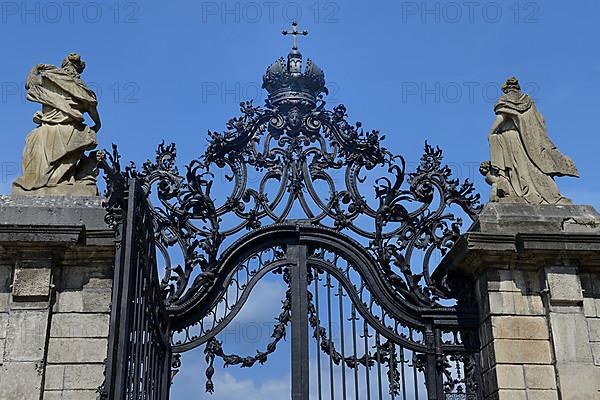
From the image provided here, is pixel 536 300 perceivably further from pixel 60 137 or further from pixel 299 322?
pixel 60 137

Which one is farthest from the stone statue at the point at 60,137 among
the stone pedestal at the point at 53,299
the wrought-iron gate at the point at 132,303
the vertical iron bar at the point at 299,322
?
the vertical iron bar at the point at 299,322

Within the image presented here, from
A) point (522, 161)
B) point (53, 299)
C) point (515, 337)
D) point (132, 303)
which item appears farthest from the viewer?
point (522, 161)

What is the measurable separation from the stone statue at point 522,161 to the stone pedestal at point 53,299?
4141 millimetres

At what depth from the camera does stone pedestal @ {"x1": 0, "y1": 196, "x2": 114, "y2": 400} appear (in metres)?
7.59

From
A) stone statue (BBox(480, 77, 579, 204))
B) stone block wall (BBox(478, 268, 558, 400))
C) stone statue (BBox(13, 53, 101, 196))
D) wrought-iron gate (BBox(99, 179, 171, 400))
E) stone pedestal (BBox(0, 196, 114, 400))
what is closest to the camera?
wrought-iron gate (BBox(99, 179, 171, 400))

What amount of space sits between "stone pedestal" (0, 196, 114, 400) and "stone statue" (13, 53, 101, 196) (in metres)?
0.32

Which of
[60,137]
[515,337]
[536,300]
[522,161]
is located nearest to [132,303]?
[60,137]

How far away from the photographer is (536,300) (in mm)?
8430

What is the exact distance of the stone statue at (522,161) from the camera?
354 inches

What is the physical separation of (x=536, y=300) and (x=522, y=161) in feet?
5.10

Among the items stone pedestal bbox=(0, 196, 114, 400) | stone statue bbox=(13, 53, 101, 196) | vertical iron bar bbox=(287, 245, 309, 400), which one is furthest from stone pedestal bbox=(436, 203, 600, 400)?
stone statue bbox=(13, 53, 101, 196)

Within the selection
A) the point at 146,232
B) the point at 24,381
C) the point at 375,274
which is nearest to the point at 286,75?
the point at 375,274

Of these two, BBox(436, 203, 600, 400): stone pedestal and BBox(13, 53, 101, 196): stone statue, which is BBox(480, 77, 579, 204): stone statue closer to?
BBox(436, 203, 600, 400): stone pedestal

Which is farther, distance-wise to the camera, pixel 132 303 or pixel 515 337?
pixel 515 337
